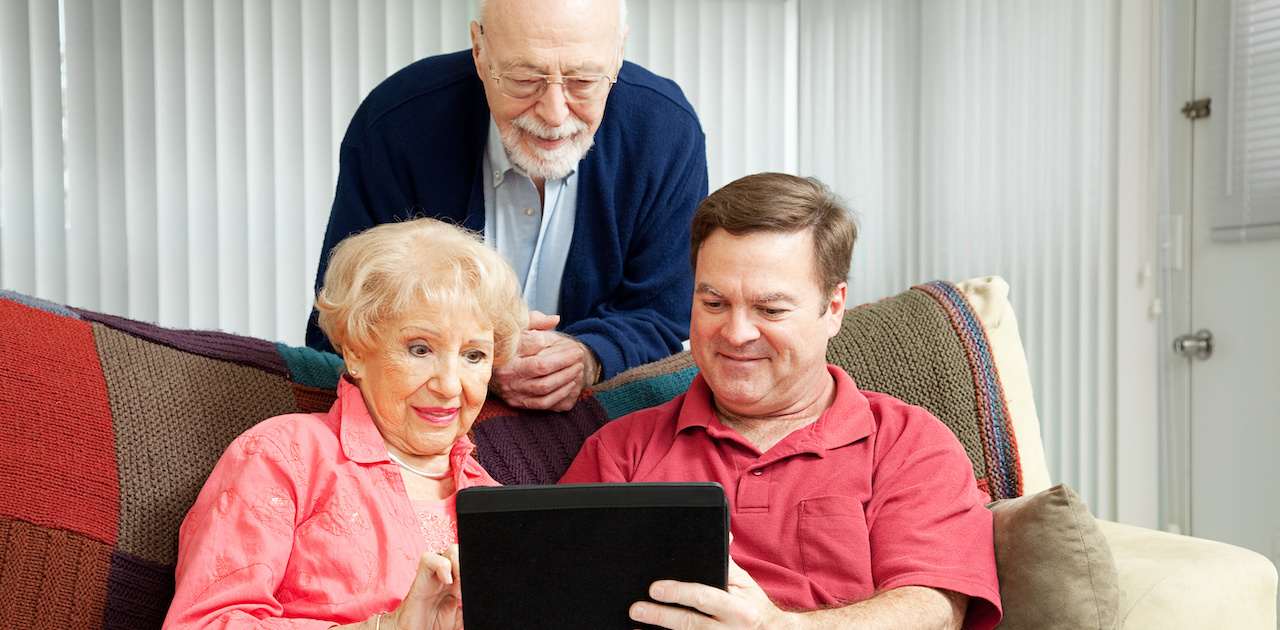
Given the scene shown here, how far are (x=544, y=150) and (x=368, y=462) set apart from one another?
767 mm

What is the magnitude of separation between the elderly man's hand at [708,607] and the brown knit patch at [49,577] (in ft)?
2.37

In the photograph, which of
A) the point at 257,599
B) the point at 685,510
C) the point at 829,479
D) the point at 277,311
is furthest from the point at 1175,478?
the point at 277,311

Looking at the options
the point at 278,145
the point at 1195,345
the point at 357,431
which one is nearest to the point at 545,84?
the point at 357,431

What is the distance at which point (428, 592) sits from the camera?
95 cm

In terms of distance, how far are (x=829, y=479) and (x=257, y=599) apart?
2.52 ft

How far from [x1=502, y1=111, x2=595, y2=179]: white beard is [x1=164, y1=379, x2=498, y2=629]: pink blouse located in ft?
2.26

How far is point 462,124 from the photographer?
1881mm

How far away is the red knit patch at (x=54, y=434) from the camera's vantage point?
3.80ft

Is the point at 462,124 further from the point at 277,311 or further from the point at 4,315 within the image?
the point at 277,311

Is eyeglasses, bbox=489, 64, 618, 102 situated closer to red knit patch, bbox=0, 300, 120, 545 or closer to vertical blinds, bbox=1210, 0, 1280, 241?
red knit patch, bbox=0, 300, 120, 545

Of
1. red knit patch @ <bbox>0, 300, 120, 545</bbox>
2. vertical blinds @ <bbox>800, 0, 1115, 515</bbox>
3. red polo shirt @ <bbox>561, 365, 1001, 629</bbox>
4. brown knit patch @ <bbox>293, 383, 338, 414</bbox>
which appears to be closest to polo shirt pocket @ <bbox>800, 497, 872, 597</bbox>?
red polo shirt @ <bbox>561, 365, 1001, 629</bbox>

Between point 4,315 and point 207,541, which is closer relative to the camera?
point 207,541

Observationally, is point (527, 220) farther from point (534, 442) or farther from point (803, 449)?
point (803, 449)

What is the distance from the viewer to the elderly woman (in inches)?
41.0
